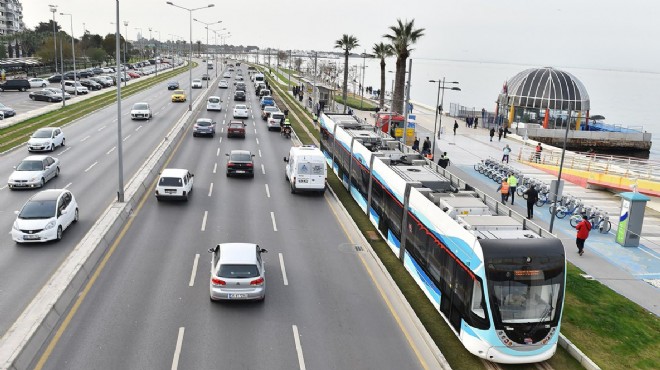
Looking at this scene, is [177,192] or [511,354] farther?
[177,192]

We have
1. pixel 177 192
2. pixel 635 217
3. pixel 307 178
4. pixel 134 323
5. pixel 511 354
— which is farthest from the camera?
pixel 307 178

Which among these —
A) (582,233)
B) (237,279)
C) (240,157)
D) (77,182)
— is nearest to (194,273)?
(237,279)

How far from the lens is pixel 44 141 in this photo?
39.2 meters

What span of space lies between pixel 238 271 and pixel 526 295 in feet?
27.4

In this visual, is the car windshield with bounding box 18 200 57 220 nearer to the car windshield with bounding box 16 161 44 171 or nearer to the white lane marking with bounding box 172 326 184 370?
the car windshield with bounding box 16 161 44 171

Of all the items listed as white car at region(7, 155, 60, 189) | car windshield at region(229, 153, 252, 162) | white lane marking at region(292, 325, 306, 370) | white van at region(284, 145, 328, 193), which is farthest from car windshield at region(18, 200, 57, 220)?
car windshield at region(229, 153, 252, 162)

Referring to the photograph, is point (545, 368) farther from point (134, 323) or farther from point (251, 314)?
point (134, 323)

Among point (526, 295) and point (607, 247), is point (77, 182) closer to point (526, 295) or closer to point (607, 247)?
point (526, 295)

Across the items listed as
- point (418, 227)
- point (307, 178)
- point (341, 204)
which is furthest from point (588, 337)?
point (307, 178)

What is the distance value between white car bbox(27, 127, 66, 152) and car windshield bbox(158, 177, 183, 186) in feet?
52.5

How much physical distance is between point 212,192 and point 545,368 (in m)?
21.0

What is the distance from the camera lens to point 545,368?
14.6m

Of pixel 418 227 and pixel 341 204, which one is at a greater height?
pixel 418 227

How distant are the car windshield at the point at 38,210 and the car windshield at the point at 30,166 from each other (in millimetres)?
8527
